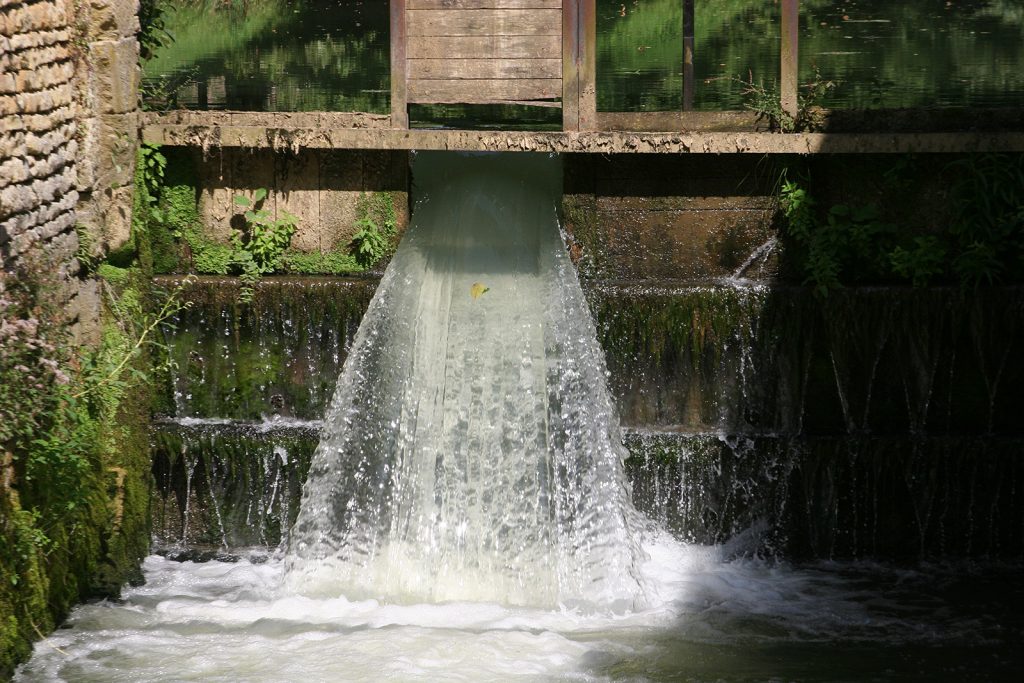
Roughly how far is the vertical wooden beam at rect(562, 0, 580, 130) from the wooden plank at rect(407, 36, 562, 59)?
0.05 m

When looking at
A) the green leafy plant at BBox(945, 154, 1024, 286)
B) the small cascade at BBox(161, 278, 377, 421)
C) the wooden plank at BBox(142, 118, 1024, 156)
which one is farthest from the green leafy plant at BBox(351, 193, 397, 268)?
the green leafy plant at BBox(945, 154, 1024, 286)

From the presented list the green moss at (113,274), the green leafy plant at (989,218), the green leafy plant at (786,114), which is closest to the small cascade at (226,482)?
the green moss at (113,274)

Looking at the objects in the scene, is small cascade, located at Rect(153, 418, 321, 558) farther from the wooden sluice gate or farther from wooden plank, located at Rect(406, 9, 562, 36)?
wooden plank, located at Rect(406, 9, 562, 36)

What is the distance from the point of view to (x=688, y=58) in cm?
771

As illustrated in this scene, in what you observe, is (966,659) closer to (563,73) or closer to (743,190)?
(743,190)

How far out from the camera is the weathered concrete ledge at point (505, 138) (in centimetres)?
677

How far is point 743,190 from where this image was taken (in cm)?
703

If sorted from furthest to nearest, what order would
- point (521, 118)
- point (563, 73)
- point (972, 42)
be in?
1. point (972, 42)
2. point (521, 118)
3. point (563, 73)

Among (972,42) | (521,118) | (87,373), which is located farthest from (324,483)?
(972,42)

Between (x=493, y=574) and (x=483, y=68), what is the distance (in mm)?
2629

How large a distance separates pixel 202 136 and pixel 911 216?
365 cm

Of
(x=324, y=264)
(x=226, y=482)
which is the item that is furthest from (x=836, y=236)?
(x=226, y=482)

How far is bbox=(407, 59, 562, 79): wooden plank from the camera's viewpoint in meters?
A: 7.11

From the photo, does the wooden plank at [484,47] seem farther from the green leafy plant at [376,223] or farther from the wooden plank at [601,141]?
the green leafy plant at [376,223]
